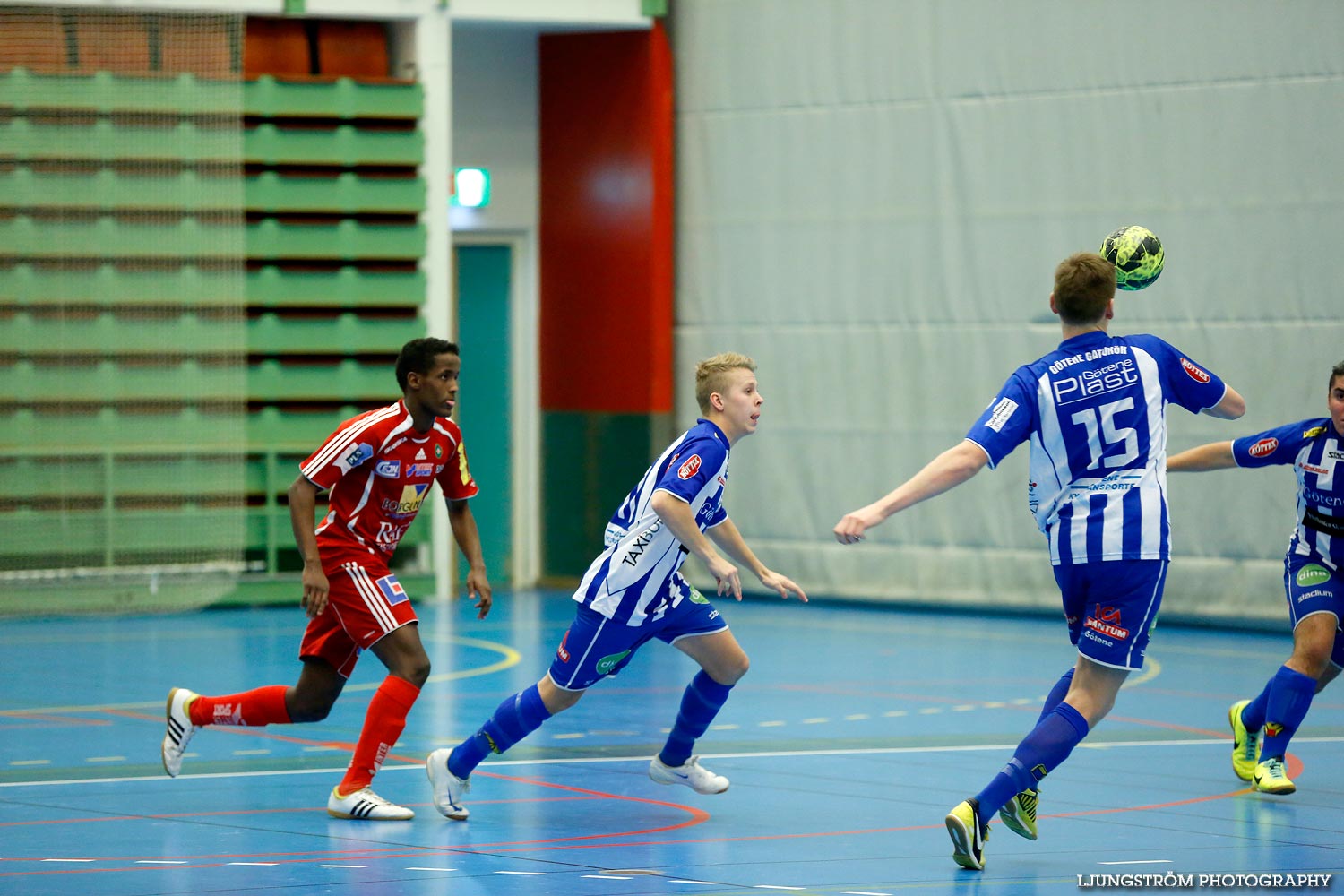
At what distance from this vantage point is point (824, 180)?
16953 mm

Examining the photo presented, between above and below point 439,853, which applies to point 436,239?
above

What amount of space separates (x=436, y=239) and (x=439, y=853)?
10.7 meters

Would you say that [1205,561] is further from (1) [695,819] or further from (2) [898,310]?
(1) [695,819]

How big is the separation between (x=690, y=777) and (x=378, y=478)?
1.74 metres

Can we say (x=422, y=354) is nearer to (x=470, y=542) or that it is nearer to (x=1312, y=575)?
(x=470, y=542)

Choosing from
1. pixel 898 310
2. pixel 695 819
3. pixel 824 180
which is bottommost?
pixel 695 819

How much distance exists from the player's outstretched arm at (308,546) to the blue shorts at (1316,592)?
3960 millimetres

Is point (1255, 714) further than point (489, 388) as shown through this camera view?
No

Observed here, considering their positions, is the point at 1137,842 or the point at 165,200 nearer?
the point at 1137,842

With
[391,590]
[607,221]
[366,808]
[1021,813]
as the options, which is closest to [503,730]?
[366,808]

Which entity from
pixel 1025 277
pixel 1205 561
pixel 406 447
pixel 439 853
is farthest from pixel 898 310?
pixel 439 853

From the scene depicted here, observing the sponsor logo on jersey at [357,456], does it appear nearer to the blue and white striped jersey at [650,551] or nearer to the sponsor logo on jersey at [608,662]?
the blue and white striped jersey at [650,551]

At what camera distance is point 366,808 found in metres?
7.21

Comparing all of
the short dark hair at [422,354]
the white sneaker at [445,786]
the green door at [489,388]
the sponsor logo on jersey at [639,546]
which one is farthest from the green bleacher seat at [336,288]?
the sponsor logo on jersey at [639,546]
